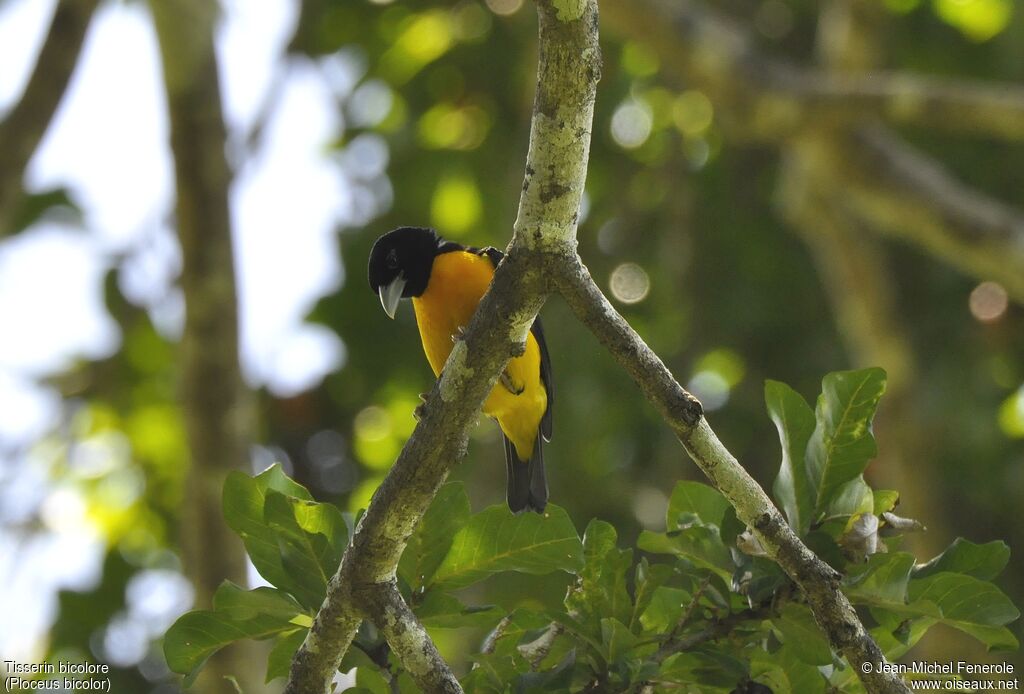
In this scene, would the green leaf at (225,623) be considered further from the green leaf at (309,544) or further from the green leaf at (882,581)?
the green leaf at (882,581)

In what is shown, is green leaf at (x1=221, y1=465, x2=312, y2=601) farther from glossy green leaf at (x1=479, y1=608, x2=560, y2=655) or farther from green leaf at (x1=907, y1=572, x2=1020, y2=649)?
green leaf at (x1=907, y1=572, x2=1020, y2=649)

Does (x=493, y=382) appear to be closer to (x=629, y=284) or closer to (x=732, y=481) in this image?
(x=732, y=481)

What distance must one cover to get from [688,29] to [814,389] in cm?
247

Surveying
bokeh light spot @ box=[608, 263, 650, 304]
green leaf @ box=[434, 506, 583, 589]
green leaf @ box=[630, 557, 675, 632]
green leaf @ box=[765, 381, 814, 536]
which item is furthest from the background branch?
green leaf @ box=[434, 506, 583, 589]

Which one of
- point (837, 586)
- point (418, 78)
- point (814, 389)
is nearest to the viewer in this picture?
point (837, 586)

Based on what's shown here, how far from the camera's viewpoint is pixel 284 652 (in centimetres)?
286

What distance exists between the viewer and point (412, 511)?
2.67m

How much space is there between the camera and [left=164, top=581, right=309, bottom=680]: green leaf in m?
2.68

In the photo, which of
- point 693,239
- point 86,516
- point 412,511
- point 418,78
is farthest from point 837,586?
point 86,516

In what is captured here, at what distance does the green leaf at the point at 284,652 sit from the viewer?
2850mm

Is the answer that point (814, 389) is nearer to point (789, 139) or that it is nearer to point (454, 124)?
point (789, 139)

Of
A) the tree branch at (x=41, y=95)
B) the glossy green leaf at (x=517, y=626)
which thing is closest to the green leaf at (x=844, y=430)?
the glossy green leaf at (x=517, y=626)

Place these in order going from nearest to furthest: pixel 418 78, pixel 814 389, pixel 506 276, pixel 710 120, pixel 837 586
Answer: pixel 837 586 → pixel 506 276 → pixel 814 389 → pixel 418 78 → pixel 710 120

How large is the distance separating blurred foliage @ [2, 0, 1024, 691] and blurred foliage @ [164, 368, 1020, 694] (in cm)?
371
